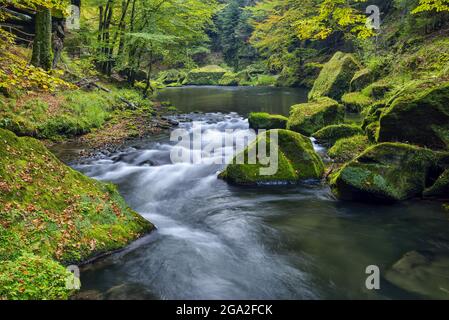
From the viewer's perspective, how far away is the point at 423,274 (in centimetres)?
498

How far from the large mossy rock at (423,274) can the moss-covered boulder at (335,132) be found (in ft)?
21.6

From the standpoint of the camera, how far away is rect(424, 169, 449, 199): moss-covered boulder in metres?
7.36

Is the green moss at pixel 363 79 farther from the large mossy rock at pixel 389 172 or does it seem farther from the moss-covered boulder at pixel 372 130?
the large mossy rock at pixel 389 172

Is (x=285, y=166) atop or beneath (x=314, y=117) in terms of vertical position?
beneath

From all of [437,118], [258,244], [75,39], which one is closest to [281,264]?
[258,244]

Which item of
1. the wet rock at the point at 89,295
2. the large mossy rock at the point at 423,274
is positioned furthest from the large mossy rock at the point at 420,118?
the wet rock at the point at 89,295

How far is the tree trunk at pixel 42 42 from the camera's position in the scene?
1166cm

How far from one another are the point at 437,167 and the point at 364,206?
1.84 meters

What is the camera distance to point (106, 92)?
17062mm

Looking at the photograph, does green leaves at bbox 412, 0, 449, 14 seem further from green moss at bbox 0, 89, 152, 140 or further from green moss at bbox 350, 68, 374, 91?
green moss at bbox 0, 89, 152, 140

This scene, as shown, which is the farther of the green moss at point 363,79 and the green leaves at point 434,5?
the green moss at point 363,79

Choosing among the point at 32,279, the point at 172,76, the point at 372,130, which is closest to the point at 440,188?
the point at 372,130

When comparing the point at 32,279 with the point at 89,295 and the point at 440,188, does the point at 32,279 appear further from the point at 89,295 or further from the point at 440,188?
the point at 440,188

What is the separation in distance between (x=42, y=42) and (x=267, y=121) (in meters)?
9.16
